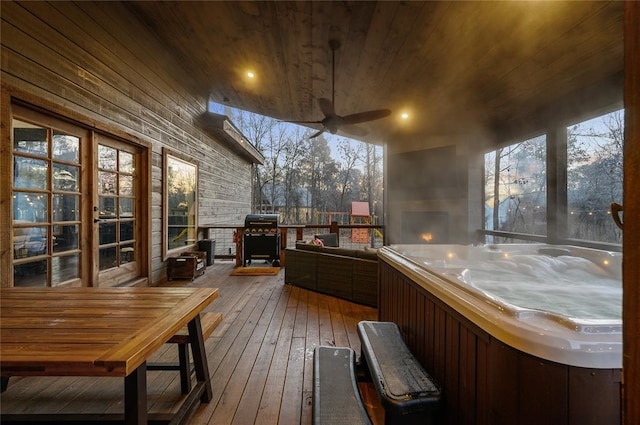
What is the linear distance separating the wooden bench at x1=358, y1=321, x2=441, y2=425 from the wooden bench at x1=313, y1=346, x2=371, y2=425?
164mm

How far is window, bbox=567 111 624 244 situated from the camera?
272 centimetres

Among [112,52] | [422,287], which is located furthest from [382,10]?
[112,52]

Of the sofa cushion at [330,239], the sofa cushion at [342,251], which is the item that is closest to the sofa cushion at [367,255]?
the sofa cushion at [342,251]

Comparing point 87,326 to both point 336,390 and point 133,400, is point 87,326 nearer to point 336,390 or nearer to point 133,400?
point 133,400

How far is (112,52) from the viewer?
2.90m

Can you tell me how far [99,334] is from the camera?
3.28 ft

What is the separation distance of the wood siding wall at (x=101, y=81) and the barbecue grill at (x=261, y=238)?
44.9 inches

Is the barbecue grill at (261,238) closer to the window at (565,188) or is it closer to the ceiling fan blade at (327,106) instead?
the ceiling fan blade at (327,106)

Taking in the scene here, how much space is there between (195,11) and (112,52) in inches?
39.3

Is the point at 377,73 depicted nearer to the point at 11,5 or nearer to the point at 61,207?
the point at 11,5

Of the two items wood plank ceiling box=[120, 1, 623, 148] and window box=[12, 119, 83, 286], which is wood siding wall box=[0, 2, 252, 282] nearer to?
window box=[12, 119, 83, 286]

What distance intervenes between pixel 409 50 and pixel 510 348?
330 cm

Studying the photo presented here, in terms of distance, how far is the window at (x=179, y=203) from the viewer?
4.06m

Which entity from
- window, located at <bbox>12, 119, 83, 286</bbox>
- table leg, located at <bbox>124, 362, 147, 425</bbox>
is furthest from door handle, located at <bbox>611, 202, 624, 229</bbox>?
window, located at <bbox>12, 119, 83, 286</bbox>
